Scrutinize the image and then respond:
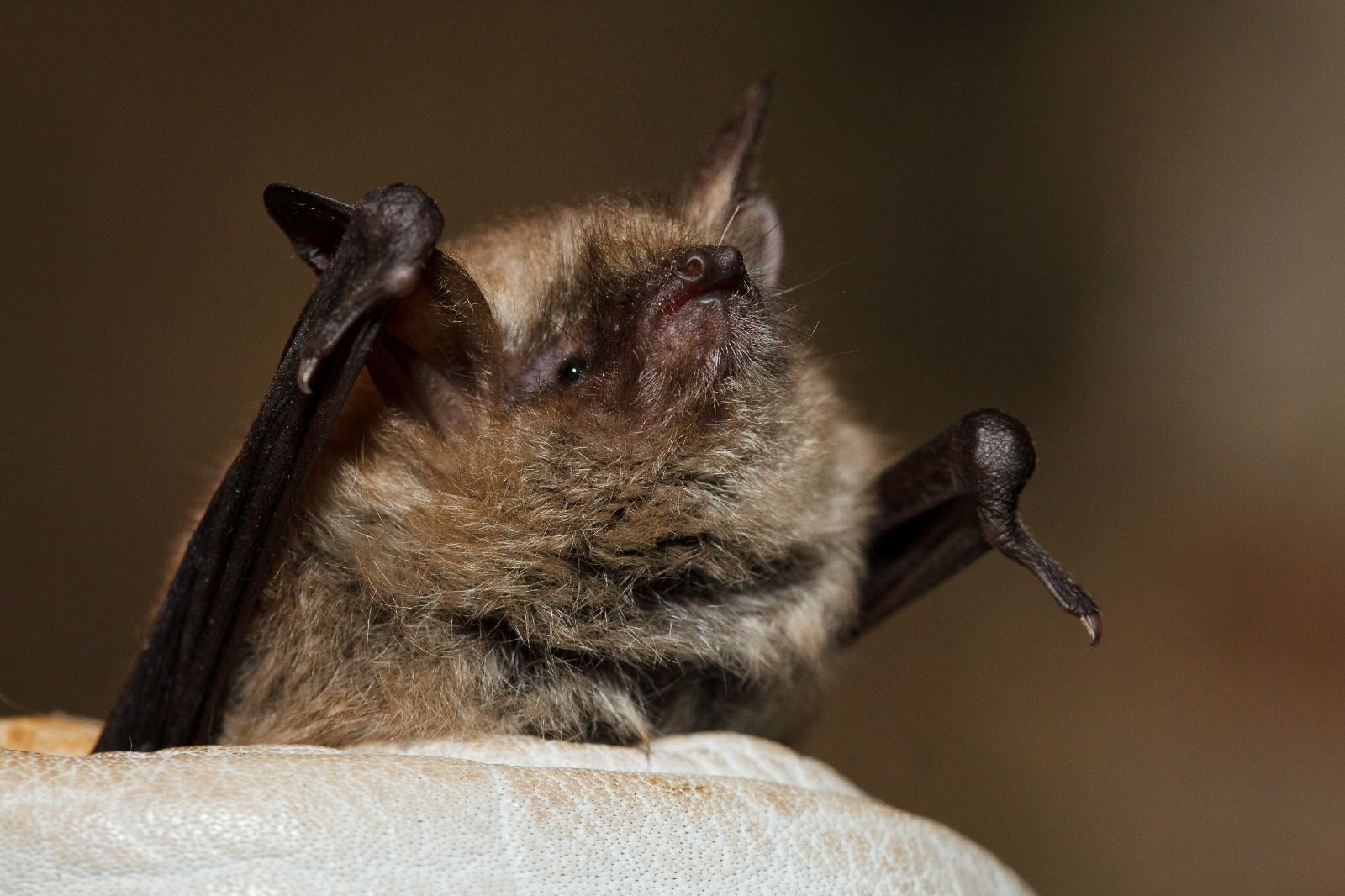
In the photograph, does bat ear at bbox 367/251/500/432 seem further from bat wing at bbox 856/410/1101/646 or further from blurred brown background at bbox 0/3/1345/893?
blurred brown background at bbox 0/3/1345/893

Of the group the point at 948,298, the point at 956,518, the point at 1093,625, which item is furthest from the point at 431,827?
the point at 948,298

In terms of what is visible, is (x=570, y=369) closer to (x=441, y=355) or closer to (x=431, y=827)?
(x=441, y=355)

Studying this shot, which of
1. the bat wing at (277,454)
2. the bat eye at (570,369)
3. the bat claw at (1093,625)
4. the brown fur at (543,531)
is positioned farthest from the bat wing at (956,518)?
the bat wing at (277,454)

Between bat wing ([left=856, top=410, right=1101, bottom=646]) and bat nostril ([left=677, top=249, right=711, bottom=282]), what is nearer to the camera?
bat nostril ([left=677, top=249, right=711, bottom=282])

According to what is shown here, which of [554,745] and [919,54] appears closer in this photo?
[554,745]

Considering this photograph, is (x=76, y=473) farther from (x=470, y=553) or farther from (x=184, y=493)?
(x=470, y=553)

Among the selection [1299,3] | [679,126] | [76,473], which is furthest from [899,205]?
[76,473]

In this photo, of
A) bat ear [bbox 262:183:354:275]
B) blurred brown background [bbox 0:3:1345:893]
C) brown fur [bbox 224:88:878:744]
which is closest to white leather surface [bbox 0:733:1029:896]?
brown fur [bbox 224:88:878:744]
